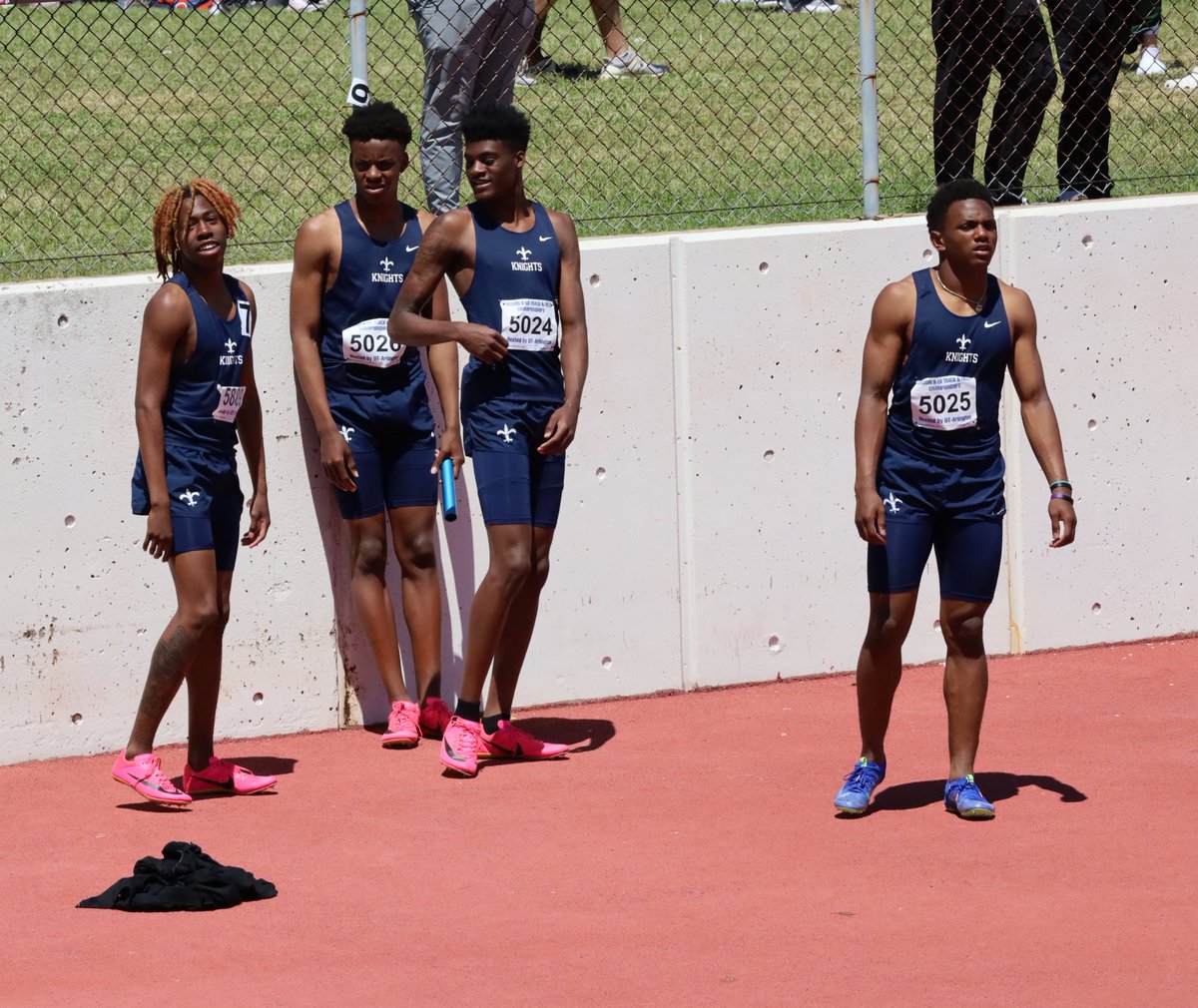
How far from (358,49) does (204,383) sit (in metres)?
1.96

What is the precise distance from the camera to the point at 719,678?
8438 mm

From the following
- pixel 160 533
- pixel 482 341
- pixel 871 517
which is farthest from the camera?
pixel 482 341

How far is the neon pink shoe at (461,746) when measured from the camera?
713cm

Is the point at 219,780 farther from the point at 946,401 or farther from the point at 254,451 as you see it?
the point at 946,401

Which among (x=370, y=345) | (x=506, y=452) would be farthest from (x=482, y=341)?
(x=370, y=345)

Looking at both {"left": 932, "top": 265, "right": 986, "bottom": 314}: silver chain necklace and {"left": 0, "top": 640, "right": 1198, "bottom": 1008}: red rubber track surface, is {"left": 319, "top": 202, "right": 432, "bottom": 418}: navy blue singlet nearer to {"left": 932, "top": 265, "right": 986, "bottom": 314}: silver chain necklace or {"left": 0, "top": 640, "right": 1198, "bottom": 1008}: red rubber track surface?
{"left": 0, "top": 640, "right": 1198, "bottom": 1008}: red rubber track surface

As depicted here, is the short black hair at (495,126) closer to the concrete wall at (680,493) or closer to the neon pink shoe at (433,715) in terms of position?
the concrete wall at (680,493)

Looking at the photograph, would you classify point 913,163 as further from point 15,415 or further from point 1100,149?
point 15,415

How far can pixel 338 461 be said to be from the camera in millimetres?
7367

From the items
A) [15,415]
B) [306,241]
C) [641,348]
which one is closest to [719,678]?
[641,348]

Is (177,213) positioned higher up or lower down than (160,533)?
higher up

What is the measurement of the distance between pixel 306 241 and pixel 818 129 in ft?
10.6

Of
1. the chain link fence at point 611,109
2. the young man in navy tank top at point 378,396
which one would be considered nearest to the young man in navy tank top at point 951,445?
the young man in navy tank top at point 378,396

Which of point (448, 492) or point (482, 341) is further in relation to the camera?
point (448, 492)
